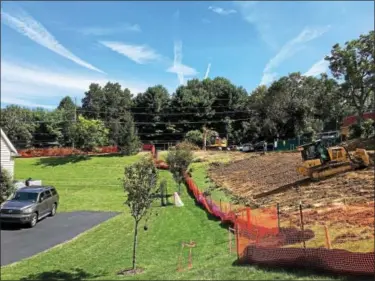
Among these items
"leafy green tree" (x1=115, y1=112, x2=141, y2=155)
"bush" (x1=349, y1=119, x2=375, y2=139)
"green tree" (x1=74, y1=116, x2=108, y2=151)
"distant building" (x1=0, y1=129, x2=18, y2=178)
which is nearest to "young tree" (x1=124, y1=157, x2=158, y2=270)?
"distant building" (x1=0, y1=129, x2=18, y2=178)

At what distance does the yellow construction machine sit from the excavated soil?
66 cm

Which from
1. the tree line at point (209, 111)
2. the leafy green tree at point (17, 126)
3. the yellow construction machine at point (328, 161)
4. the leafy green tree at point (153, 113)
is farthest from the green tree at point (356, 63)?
the leafy green tree at point (17, 126)

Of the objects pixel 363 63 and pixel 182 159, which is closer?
pixel 182 159

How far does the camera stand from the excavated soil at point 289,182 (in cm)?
2241

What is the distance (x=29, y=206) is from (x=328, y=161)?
19.5 metres

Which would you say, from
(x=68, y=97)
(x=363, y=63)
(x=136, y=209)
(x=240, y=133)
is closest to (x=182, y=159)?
(x=136, y=209)

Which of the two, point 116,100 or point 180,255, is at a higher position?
point 116,100

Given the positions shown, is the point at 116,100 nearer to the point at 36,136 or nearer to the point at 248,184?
the point at 36,136

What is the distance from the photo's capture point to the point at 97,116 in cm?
10594

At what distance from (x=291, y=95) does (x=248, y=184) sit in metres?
43.6

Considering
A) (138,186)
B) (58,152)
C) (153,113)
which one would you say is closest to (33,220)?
(138,186)

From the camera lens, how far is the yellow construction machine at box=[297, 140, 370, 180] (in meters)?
29.1

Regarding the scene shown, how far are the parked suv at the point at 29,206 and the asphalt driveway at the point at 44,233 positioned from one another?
386 mm

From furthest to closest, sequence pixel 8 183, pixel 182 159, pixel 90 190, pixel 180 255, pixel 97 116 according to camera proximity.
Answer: pixel 97 116, pixel 90 190, pixel 182 159, pixel 8 183, pixel 180 255
